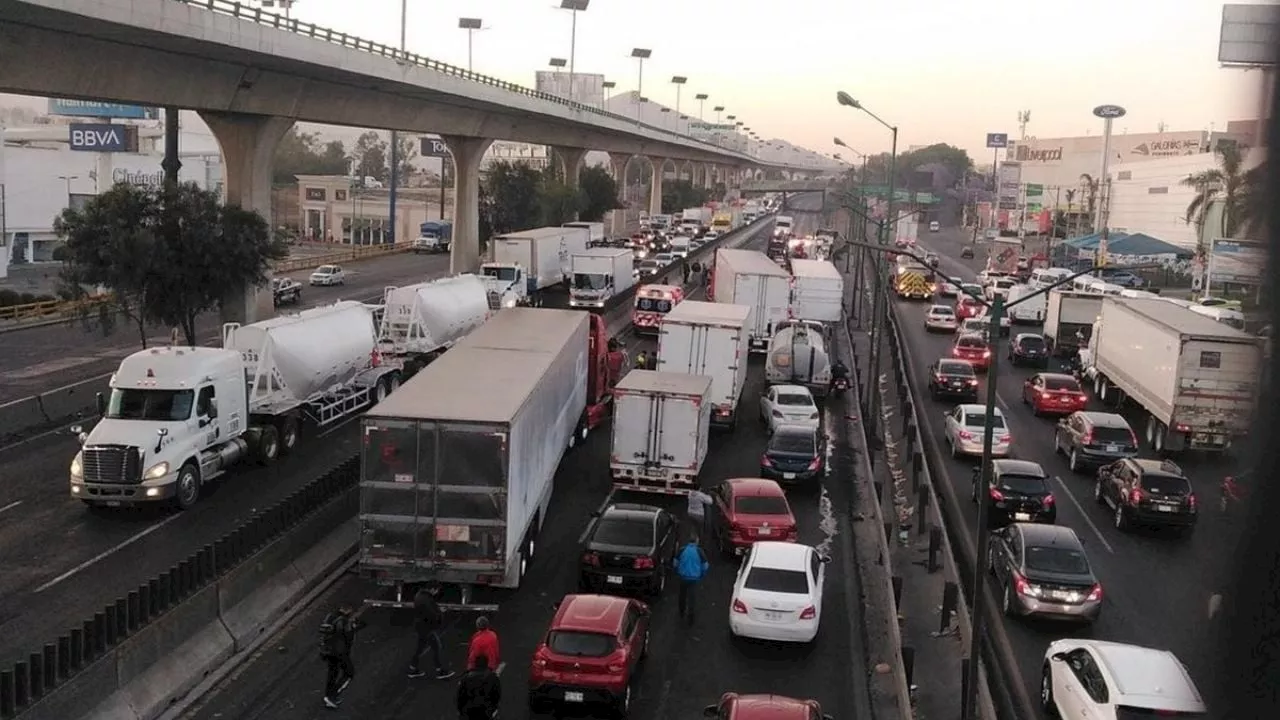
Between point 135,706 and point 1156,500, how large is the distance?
762 inches

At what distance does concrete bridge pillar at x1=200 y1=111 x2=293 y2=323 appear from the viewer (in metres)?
41.6

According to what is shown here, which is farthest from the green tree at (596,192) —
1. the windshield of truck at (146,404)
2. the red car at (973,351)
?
the windshield of truck at (146,404)

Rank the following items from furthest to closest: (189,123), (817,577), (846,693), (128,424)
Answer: (189,123) → (128,424) → (817,577) → (846,693)

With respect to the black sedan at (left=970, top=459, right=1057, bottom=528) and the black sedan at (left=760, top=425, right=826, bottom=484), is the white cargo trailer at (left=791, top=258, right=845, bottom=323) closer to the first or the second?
the black sedan at (left=760, top=425, right=826, bottom=484)

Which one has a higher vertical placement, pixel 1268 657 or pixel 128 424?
pixel 1268 657

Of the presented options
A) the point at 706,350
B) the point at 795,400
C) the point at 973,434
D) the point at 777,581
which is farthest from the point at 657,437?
the point at 973,434

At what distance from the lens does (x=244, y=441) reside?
26.0 metres

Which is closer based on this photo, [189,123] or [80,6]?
[80,6]

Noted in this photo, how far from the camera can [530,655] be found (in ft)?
55.8

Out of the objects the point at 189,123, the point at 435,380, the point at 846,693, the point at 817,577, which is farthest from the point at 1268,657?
the point at 189,123

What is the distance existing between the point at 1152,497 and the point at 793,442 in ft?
25.9

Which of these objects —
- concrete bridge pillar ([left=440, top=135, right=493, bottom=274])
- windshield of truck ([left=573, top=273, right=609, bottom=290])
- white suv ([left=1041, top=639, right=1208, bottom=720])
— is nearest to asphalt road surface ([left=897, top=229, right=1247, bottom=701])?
white suv ([left=1041, top=639, right=1208, bottom=720])

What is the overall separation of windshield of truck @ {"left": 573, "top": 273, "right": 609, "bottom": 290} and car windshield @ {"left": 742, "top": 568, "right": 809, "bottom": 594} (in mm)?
38390

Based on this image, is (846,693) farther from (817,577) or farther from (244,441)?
(244,441)
